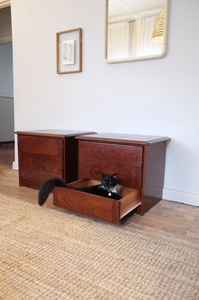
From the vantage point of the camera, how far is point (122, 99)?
2.03 meters

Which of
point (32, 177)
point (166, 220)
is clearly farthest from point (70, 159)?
point (166, 220)

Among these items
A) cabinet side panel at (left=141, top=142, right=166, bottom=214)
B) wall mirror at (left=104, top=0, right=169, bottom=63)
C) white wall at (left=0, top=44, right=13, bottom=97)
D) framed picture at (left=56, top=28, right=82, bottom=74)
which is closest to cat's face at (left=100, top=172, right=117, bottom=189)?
cabinet side panel at (left=141, top=142, right=166, bottom=214)

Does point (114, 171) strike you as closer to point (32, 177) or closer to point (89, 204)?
point (89, 204)

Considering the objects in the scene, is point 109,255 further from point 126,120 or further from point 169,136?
point 126,120

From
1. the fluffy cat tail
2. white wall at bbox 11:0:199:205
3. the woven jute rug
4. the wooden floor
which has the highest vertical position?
white wall at bbox 11:0:199:205

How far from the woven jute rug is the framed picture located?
1521 millimetres

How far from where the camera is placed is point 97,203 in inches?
51.3

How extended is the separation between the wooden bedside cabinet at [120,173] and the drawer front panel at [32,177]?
1.23 ft

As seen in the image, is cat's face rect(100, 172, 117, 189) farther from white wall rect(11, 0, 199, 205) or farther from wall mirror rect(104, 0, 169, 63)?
wall mirror rect(104, 0, 169, 63)

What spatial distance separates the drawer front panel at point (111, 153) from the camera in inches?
58.2

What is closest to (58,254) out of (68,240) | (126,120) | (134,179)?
(68,240)

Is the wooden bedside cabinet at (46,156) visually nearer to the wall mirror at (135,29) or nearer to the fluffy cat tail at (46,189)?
the fluffy cat tail at (46,189)

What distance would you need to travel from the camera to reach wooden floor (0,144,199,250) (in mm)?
1265

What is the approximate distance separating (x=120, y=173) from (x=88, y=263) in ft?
2.25
